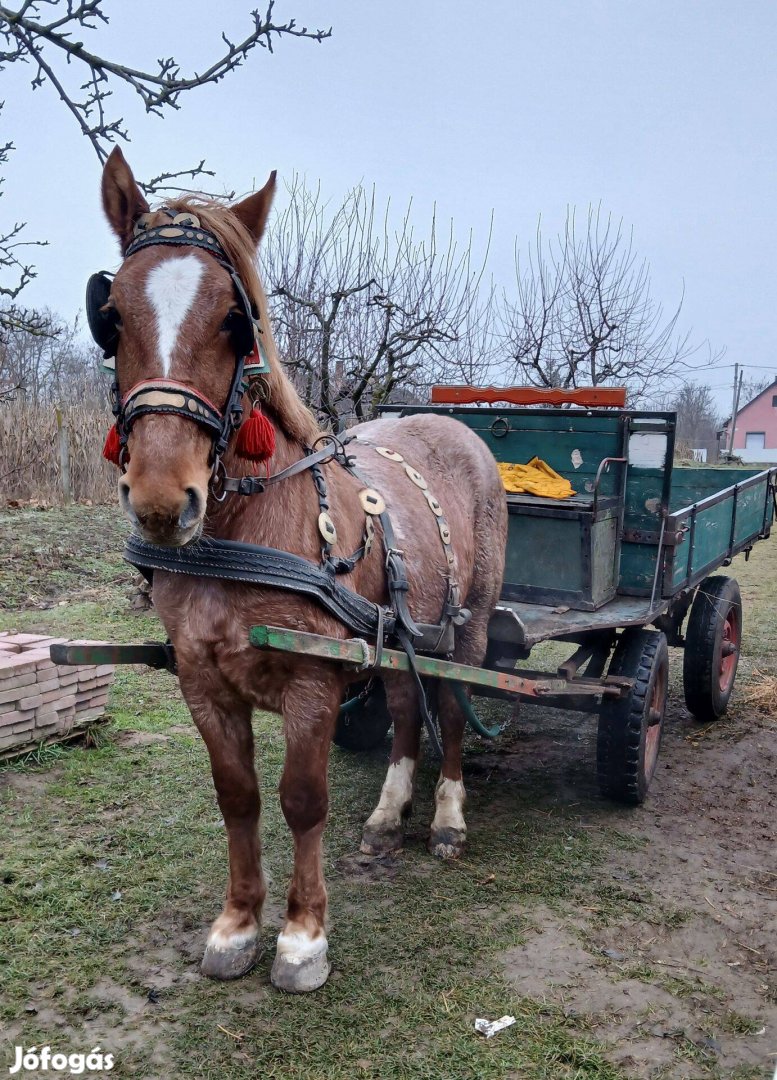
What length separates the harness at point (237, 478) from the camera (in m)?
1.92

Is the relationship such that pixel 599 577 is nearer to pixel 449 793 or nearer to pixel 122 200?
pixel 449 793

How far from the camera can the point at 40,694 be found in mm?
4004

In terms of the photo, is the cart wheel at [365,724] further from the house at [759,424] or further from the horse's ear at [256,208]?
the house at [759,424]

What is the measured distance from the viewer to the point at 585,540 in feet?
12.1

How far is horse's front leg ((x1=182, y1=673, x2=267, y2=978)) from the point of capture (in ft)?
7.85

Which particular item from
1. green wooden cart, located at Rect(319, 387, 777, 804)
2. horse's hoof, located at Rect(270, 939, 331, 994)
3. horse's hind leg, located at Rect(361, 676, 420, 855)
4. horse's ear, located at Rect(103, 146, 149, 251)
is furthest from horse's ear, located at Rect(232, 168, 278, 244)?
horse's hoof, located at Rect(270, 939, 331, 994)

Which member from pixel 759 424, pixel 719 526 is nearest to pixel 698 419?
pixel 759 424

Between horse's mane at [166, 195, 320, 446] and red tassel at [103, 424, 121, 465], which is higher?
horse's mane at [166, 195, 320, 446]

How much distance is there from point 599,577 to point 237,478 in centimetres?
222

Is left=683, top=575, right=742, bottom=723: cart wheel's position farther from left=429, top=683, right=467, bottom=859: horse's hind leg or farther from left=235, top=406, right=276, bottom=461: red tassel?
left=235, top=406, right=276, bottom=461: red tassel

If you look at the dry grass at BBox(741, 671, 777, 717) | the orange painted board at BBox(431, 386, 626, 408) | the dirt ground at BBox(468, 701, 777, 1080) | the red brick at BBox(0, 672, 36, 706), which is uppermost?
the orange painted board at BBox(431, 386, 626, 408)

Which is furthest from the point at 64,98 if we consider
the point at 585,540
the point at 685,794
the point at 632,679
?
the point at 685,794

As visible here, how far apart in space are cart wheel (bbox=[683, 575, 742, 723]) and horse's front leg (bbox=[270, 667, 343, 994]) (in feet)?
9.91

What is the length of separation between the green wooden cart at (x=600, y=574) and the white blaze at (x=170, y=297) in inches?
71.7
